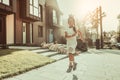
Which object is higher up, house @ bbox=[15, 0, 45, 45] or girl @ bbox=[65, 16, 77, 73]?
house @ bbox=[15, 0, 45, 45]

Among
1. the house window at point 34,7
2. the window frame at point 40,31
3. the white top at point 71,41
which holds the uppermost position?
the house window at point 34,7

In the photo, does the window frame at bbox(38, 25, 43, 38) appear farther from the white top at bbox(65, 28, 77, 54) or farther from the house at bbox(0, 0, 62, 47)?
the white top at bbox(65, 28, 77, 54)

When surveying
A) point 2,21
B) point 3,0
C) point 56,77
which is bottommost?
point 56,77

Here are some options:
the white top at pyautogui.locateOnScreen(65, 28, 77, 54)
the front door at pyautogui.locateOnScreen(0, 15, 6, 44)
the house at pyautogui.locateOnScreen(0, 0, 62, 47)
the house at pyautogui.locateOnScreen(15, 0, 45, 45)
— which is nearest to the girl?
the white top at pyautogui.locateOnScreen(65, 28, 77, 54)

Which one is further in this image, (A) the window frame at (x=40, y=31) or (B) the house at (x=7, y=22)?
(A) the window frame at (x=40, y=31)

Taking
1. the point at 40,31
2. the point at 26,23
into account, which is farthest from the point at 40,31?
the point at 26,23

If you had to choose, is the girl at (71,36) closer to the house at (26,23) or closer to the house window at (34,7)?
the house at (26,23)

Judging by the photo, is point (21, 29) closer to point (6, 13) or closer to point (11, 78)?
point (6, 13)

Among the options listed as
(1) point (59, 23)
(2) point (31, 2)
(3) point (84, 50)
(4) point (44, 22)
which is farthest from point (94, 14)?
(3) point (84, 50)

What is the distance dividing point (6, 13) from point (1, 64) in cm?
1353

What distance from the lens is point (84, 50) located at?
2264 centimetres

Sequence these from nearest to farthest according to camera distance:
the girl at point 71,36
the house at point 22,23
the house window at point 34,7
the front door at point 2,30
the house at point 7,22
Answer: the girl at point 71,36 < the house at point 7,22 < the front door at point 2,30 < the house at point 22,23 < the house window at point 34,7

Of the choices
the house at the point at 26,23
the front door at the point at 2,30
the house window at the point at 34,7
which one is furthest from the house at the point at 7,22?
the house window at the point at 34,7

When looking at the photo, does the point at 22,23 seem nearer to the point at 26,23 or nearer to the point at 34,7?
the point at 26,23
